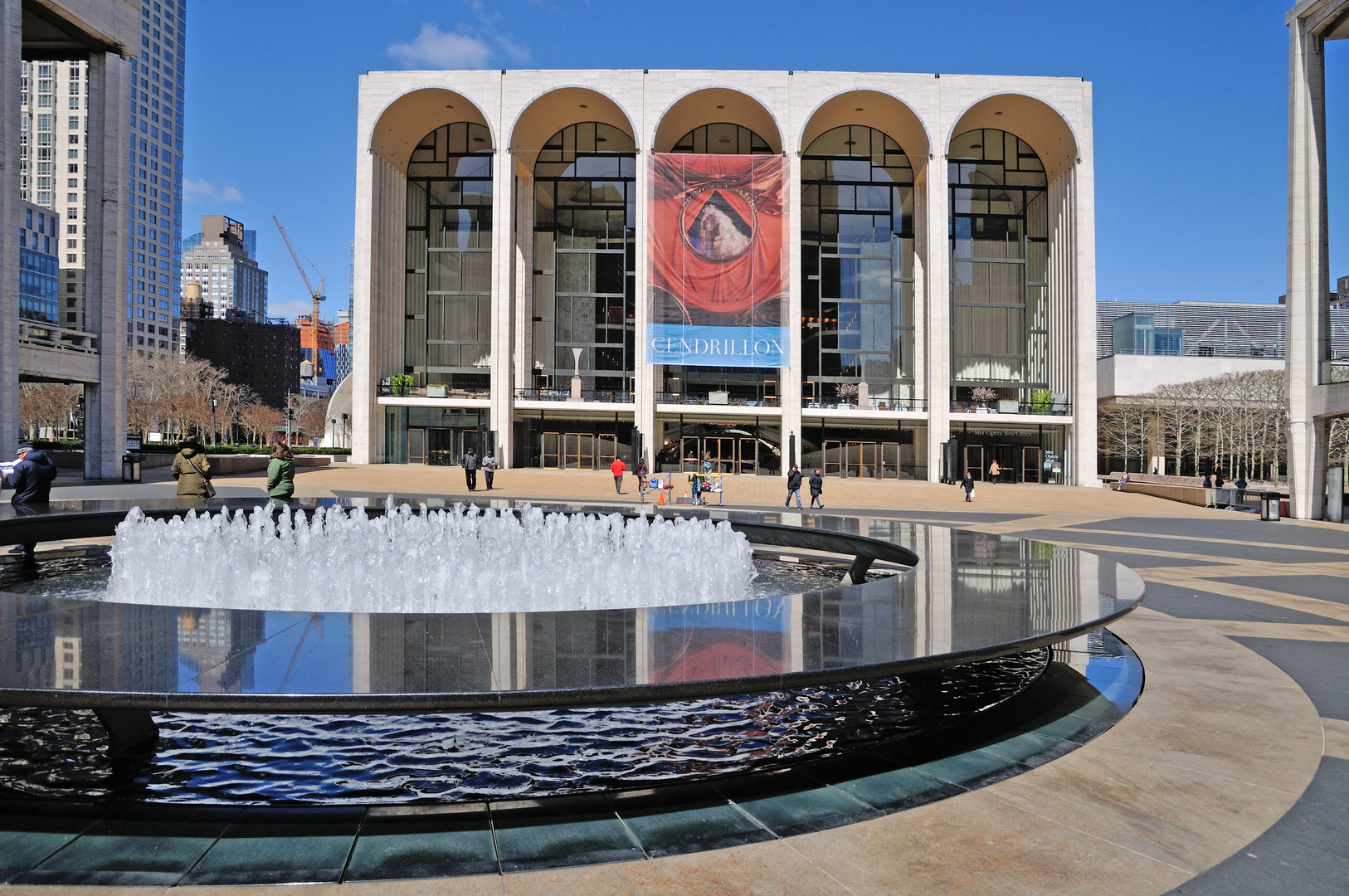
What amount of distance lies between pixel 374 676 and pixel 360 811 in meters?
0.64

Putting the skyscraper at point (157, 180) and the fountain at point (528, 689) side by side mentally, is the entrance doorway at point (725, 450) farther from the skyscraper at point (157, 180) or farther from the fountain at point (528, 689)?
the skyscraper at point (157, 180)

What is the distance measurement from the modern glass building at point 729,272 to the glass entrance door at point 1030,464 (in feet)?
0.39

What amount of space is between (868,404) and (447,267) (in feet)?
92.0

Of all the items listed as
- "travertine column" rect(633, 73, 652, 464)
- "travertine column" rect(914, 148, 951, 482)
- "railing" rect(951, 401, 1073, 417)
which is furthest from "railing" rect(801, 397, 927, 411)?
"travertine column" rect(633, 73, 652, 464)

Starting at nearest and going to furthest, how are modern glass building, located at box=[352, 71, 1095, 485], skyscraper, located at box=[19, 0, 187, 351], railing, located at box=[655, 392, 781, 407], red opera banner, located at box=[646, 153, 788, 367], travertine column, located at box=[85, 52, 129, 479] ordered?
travertine column, located at box=[85, 52, 129, 479] < red opera banner, located at box=[646, 153, 788, 367] < modern glass building, located at box=[352, 71, 1095, 485] < railing, located at box=[655, 392, 781, 407] < skyscraper, located at box=[19, 0, 187, 351]

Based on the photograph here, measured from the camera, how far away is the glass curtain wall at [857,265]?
166 feet

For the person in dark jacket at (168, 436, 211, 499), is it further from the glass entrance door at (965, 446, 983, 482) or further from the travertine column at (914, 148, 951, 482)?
the glass entrance door at (965, 446, 983, 482)

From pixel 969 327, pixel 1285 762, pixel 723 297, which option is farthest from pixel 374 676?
pixel 969 327

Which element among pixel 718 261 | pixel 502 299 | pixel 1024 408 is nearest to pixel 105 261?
pixel 502 299

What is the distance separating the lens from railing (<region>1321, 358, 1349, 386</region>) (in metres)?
26.9

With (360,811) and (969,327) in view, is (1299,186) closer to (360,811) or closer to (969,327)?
(969,327)

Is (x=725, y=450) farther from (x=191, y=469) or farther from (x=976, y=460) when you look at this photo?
(x=191, y=469)

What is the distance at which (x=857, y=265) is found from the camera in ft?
167

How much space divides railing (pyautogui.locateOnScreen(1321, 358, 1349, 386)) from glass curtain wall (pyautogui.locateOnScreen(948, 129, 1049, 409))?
23.0 metres
